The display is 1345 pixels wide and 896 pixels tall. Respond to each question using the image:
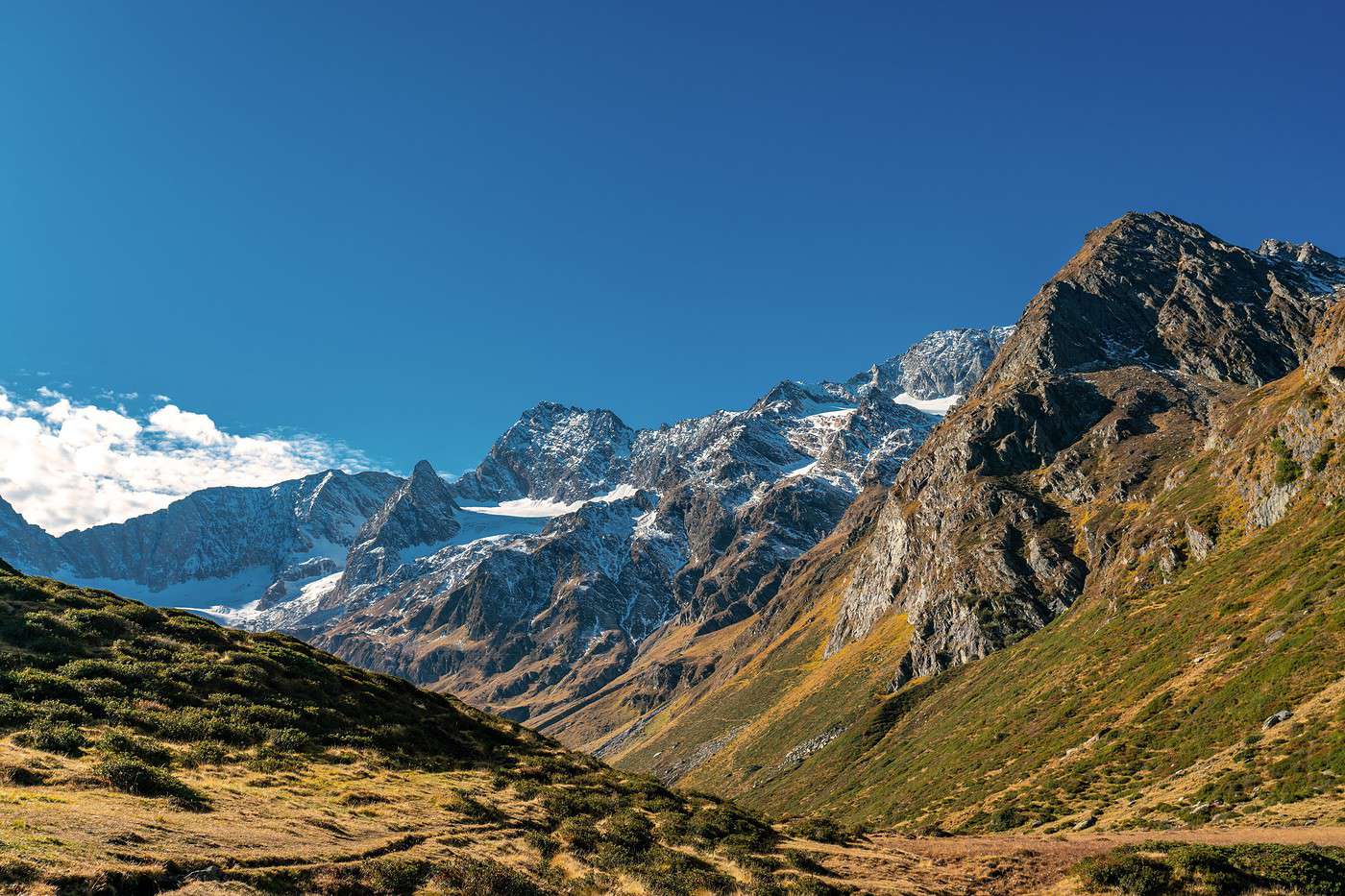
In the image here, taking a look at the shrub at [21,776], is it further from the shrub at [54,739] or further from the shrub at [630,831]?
the shrub at [630,831]

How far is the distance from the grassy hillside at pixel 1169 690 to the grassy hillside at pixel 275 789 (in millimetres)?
40992

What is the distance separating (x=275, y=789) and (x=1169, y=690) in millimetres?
96776

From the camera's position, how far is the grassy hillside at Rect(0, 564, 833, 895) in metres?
22.3

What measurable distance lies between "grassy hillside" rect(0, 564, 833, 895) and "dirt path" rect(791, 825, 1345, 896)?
3770mm

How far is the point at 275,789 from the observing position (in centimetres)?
3219

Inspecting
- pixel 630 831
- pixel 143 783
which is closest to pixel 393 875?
A: pixel 143 783

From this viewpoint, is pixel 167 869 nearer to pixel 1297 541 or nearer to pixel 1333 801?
pixel 1333 801

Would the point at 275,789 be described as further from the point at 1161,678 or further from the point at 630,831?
the point at 1161,678

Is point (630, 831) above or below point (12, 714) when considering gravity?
below

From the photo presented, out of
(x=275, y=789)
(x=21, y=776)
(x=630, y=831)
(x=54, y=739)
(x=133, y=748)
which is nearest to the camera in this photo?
(x=21, y=776)

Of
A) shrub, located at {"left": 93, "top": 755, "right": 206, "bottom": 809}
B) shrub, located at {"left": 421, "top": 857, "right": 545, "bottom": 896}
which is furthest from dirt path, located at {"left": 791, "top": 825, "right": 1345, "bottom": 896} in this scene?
shrub, located at {"left": 93, "top": 755, "right": 206, "bottom": 809}

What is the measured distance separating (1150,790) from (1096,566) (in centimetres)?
13838

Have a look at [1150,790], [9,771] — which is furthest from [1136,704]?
[9,771]

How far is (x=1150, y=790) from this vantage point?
6394 centimetres
